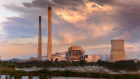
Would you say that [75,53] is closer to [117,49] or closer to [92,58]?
A: [92,58]

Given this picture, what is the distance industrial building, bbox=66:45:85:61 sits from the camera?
4625 inches

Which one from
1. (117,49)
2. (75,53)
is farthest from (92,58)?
(117,49)

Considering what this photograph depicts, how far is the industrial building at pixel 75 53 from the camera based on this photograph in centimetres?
11746

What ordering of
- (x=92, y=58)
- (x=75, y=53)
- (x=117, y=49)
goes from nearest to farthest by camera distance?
(x=117, y=49), (x=92, y=58), (x=75, y=53)

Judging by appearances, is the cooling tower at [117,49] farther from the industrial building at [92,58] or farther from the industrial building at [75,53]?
the industrial building at [75,53]

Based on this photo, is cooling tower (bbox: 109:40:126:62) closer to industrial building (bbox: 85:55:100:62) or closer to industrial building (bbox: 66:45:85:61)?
industrial building (bbox: 85:55:100:62)

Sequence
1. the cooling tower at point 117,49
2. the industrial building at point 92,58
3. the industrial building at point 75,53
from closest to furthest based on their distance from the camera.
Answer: the cooling tower at point 117,49 < the industrial building at point 92,58 < the industrial building at point 75,53

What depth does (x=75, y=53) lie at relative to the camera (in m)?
119

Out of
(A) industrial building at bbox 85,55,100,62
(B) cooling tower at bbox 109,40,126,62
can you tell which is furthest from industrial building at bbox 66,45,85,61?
(B) cooling tower at bbox 109,40,126,62

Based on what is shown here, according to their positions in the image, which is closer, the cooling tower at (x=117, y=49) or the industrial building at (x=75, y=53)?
the cooling tower at (x=117, y=49)

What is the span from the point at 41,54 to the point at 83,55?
24808 mm

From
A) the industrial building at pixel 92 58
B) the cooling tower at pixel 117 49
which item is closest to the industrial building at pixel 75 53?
the industrial building at pixel 92 58

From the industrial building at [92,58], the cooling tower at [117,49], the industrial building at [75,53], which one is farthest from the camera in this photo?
the industrial building at [75,53]

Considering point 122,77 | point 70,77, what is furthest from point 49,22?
point 122,77
